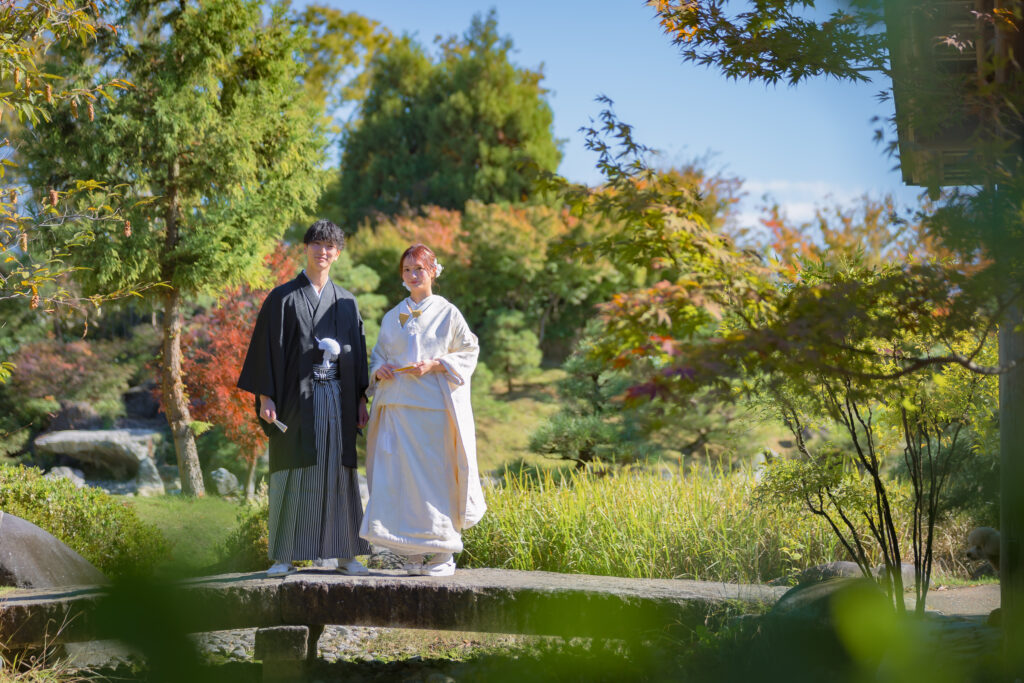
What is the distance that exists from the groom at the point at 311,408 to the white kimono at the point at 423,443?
135mm

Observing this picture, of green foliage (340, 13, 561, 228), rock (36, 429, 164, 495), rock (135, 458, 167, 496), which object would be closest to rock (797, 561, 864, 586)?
rock (135, 458, 167, 496)

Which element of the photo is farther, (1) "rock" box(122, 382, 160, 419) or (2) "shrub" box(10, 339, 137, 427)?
(1) "rock" box(122, 382, 160, 419)

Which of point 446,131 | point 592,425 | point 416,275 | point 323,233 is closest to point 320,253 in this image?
point 323,233

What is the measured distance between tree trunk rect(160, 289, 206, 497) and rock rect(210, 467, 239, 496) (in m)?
0.93

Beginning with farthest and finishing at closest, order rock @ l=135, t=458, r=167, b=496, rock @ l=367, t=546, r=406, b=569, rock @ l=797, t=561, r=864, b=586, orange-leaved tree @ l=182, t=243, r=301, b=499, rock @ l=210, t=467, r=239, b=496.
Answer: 1. rock @ l=210, t=467, r=239, b=496
2. rock @ l=135, t=458, r=167, b=496
3. orange-leaved tree @ l=182, t=243, r=301, b=499
4. rock @ l=367, t=546, r=406, b=569
5. rock @ l=797, t=561, r=864, b=586

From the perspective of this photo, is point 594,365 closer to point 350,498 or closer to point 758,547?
point 758,547

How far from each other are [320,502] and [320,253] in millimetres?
1215

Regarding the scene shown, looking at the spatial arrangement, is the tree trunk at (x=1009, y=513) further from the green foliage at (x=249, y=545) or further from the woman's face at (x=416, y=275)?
the green foliage at (x=249, y=545)

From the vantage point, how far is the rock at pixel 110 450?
1000 centimetres

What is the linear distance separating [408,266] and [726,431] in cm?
567

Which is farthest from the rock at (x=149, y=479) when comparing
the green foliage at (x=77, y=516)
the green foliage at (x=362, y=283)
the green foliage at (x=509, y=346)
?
the green foliage at (x=509, y=346)

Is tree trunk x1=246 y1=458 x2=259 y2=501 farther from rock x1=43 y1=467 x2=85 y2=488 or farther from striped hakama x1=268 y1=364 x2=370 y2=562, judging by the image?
striped hakama x1=268 y1=364 x2=370 y2=562

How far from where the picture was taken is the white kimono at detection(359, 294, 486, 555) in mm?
4242

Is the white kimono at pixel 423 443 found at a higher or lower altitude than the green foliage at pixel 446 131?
lower
